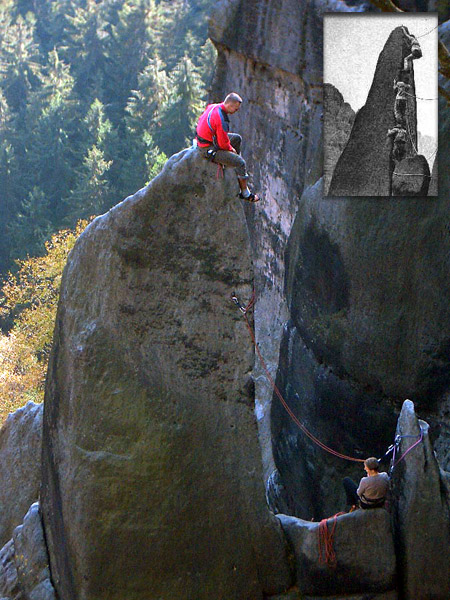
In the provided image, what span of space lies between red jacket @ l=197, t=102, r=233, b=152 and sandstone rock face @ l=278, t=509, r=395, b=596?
330 cm

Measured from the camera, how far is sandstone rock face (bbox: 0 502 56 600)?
7.44m

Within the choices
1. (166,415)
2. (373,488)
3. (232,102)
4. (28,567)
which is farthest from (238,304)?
(28,567)

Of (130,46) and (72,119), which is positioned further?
(130,46)

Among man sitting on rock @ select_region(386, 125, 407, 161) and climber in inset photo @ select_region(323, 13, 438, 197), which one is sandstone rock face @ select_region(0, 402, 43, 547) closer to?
climber in inset photo @ select_region(323, 13, 438, 197)

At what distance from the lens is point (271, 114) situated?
42.9ft

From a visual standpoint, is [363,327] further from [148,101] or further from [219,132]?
[148,101]

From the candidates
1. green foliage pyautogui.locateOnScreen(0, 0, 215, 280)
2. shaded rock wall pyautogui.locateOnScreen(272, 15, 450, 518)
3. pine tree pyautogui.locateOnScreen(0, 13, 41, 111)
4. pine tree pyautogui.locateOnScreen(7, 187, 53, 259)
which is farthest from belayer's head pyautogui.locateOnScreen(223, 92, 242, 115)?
pine tree pyautogui.locateOnScreen(0, 13, 41, 111)

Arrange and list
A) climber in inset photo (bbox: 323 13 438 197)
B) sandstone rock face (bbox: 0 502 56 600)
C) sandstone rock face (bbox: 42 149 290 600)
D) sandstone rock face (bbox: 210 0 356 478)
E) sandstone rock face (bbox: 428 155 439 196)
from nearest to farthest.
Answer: sandstone rock face (bbox: 42 149 290 600), sandstone rock face (bbox: 0 502 56 600), sandstone rock face (bbox: 428 155 439 196), climber in inset photo (bbox: 323 13 438 197), sandstone rock face (bbox: 210 0 356 478)

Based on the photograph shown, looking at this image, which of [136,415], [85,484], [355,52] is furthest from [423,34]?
[85,484]

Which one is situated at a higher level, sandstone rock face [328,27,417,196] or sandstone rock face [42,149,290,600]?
sandstone rock face [328,27,417,196]

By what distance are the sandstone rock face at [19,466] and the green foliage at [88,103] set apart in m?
22.9


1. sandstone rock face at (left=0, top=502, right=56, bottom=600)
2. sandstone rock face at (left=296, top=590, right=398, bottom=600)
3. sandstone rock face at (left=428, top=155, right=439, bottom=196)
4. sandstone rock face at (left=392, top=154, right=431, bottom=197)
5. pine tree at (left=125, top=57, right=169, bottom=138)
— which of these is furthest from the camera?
pine tree at (left=125, top=57, right=169, bottom=138)

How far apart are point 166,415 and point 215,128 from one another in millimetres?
2403

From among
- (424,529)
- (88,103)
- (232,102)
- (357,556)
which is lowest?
(357,556)
